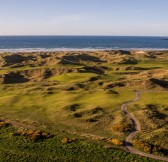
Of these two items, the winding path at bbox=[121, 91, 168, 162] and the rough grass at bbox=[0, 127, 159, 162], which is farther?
the winding path at bbox=[121, 91, 168, 162]

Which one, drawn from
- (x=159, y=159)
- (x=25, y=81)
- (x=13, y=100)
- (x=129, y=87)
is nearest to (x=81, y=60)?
(x=25, y=81)

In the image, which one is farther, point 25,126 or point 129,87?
point 129,87

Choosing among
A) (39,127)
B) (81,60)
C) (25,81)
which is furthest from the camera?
(81,60)

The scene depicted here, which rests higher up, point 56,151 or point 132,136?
point 132,136

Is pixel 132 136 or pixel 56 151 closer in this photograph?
pixel 56 151

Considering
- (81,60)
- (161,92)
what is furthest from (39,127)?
(81,60)

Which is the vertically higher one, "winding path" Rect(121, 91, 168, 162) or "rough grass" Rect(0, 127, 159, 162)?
"winding path" Rect(121, 91, 168, 162)

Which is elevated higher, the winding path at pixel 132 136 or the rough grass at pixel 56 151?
the winding path at pixel 132 136

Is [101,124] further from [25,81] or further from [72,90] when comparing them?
[25,81]

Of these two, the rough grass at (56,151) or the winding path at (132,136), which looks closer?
the rough grass at (56,151)

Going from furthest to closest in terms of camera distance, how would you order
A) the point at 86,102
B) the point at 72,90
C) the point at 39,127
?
1. the point at 72,90
2. the point at 86,102
3. the point at 39,127
